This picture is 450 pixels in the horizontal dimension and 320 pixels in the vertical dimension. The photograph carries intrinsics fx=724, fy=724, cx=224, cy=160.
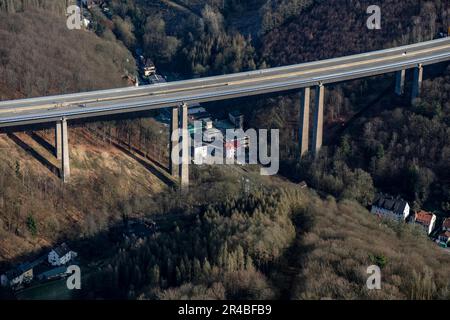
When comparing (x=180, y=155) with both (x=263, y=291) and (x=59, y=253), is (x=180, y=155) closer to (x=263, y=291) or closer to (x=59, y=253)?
(x=59, y=253)

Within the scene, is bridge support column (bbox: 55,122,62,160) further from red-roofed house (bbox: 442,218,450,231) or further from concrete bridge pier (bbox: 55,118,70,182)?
red-roofed house (bbox: 442,218,450,231)

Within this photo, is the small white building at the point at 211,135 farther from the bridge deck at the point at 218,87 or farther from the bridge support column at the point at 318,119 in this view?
the bridge support column at the point at 318,119

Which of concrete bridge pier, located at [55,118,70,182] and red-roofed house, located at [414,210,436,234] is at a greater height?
concrete bridge pier, located at [55,118,70,182]

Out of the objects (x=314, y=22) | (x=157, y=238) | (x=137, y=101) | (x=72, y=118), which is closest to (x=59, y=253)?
(x=157, y=238)

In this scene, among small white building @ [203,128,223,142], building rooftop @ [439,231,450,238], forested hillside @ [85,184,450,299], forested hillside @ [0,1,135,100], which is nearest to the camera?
forested hillside @ [85,184,450,299]

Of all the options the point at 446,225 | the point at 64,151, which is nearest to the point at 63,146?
the point at 64,151

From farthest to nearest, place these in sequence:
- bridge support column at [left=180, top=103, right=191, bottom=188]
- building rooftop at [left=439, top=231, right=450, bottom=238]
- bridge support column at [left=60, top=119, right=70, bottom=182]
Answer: bridge support column at [left=180, top=103, right=191, bottom=188]
bridge support column at [left=60, top=119, right=70, bottom=182]
building rooftop at [left=439, top=231, right=450, bottom=238]

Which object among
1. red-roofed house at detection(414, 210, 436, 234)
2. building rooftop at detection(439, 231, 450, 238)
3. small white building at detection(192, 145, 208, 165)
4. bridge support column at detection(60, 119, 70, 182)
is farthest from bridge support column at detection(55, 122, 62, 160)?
building rooftop at detection(439, 231, 450, 238)
